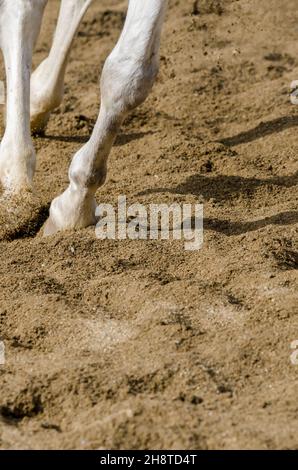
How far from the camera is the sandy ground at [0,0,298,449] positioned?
324cm

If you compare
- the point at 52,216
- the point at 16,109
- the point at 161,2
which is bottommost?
the point at 52,216

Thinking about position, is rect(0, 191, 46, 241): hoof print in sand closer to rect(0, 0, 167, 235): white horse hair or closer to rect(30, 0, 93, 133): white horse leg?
rect(0, 0, 167, 235): white horse hair

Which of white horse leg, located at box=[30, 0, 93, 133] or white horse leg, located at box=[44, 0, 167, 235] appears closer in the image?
white horse leg, located at box=[44, 0, 167, 235]

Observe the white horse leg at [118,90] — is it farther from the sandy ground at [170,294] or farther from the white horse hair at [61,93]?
the sandy ground at [170,294]

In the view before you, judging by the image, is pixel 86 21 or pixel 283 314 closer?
pixel 283 314

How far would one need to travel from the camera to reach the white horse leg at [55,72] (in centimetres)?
643

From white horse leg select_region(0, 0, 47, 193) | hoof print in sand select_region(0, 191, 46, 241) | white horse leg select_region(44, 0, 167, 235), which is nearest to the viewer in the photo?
white horse leg select_region(44, 0, 167, 235)

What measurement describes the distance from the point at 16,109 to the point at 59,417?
94.6 inches

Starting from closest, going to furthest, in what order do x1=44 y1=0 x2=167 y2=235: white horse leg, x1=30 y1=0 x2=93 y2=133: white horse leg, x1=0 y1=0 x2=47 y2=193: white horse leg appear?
x1=44 y1=0 x2=167 y2=235: white horse leg, x1=0 y1=0 x2=47 y2=193: white horse leg, x1=30 y1=0 x2=93 y2=133: white horse leg

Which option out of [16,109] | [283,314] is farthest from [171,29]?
[283,314]

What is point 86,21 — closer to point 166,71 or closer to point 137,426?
point 166,71

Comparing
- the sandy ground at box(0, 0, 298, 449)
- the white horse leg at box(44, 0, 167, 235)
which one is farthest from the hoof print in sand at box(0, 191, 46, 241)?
the white horse leg at box(44, 0, 167, 235)

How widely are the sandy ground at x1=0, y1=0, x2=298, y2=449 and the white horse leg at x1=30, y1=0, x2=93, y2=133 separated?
209mm
